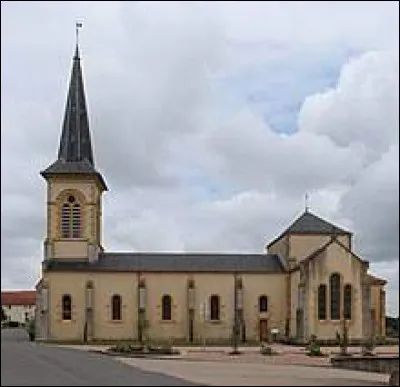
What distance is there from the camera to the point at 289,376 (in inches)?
1256

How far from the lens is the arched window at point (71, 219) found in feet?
240

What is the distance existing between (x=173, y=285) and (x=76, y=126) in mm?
15003

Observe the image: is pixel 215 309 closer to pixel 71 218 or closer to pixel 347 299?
pixel 347 299

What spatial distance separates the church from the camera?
69.2 meters

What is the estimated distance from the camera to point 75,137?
75.5 meters

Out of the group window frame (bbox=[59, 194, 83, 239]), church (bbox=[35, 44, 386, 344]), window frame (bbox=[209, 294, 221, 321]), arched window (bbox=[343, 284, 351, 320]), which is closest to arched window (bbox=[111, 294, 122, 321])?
church (bbox=[35, 44, 386, 344])

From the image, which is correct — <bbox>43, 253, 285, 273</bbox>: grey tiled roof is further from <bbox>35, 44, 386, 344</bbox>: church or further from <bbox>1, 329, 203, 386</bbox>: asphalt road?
<bbox>1, 329, 203, 386</bbox>: asphalt road

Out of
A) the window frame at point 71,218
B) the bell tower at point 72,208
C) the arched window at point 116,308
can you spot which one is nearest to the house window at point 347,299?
the arched window at point 116,308

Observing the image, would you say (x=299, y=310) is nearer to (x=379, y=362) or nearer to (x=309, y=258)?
(x=309, y=258)

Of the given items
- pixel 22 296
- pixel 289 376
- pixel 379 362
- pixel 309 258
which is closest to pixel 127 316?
pixel 309 258

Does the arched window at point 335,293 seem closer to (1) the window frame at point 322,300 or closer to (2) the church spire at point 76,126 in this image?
(1) the window frame at point 322,300

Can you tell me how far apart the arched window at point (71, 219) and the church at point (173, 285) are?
0.25 ft

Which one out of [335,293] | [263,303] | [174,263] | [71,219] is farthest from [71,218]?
[335,293]

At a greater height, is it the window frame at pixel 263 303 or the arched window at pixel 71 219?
the arched window at pixel 71 219
